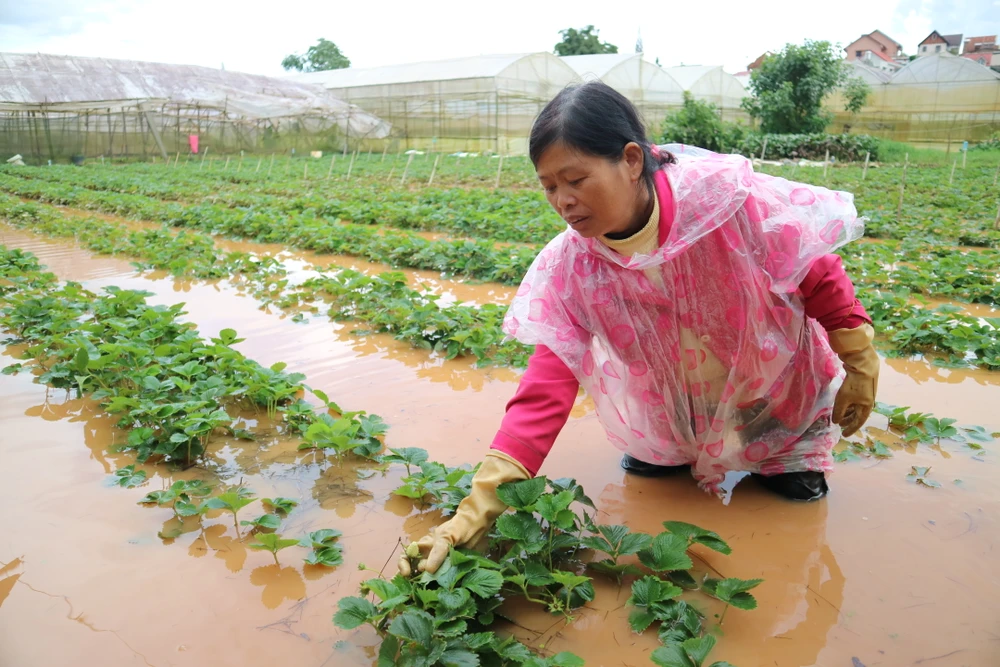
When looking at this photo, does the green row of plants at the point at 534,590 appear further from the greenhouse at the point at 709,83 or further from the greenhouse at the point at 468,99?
the greenhouse at the point at 709,83

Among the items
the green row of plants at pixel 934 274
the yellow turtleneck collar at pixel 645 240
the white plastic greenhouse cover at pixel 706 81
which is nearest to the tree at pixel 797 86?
the white plastic greenhouse cover at pixel 706 81

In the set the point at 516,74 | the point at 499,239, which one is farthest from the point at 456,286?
the point at 516,74

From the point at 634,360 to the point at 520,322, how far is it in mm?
345

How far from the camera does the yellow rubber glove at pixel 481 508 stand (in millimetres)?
1683

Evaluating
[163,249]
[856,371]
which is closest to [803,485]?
[856,371]

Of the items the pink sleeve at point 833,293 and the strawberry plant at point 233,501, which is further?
the strawberry plant at point 233,501

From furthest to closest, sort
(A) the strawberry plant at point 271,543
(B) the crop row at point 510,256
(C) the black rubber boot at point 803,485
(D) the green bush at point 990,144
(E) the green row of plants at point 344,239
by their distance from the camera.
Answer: (D) the green bush at point 990,144 → (E) the green row of plants at point 344,239 → (B) the crop row at point 510,256 → (C) the black rubber boot at point 803,485 → (A) the strawberry plant at point 271,543

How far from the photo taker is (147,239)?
6.86 meters

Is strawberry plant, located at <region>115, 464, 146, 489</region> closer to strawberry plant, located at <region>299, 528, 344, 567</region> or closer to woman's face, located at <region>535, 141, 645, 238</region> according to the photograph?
strawberry plant, located at <region>299, 528, 344, 567</region>

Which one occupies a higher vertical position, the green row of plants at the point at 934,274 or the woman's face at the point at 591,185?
the woman's face at the point at 591,185

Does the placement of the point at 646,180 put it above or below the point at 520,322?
above

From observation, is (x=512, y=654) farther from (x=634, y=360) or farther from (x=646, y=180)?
(x=646, y=180)

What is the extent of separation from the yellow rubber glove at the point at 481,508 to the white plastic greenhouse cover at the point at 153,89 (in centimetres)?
1991

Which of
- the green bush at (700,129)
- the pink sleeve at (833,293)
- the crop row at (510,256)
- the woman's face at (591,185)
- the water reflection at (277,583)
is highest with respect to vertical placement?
the green bush at (700,129)
